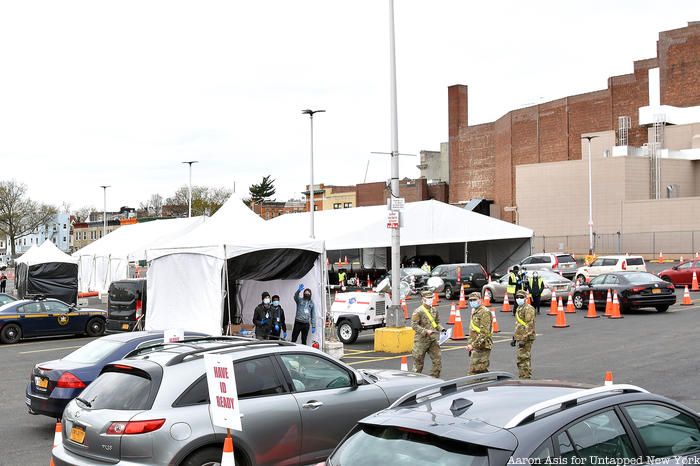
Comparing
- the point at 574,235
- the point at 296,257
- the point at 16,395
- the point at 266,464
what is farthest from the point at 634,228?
the point at 266,464

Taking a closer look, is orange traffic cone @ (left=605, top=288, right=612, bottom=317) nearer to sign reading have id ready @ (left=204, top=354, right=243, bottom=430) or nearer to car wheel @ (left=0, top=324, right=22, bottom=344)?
car wheel @ (left=0, top=324, right=22, bottom=344)

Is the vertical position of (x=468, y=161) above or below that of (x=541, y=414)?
above

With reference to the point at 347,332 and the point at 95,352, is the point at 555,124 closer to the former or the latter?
the point at 347,332

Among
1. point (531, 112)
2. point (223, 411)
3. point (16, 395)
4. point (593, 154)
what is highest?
point (531, 112)

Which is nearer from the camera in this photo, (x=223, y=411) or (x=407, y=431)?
(x=407, y=431)

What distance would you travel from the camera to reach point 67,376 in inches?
429

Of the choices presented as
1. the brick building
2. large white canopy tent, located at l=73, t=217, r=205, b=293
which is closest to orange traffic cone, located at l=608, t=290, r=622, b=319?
large white canopy tent, located at l=73, t=217, r=205, b=293

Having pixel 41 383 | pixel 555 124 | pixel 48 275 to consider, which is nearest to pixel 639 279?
pixel 41 383

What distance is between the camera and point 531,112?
79.0 meters

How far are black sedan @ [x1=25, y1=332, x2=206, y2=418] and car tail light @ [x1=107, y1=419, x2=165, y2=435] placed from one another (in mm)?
4279

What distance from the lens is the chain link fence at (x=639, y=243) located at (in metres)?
56.5

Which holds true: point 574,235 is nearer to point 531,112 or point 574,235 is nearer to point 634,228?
point 634,228

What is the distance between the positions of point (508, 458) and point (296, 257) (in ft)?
49.2

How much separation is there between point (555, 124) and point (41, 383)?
70963 mm
